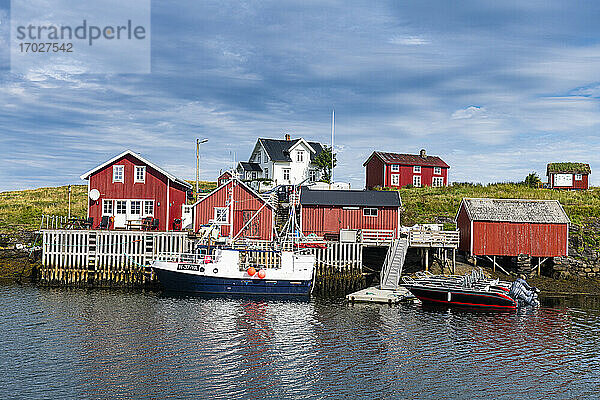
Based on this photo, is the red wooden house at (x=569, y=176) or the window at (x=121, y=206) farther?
the red wooden house at (x=569, y=176)

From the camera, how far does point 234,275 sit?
34406 millimetres

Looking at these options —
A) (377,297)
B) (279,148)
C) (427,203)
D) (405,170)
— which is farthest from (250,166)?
(377,297)

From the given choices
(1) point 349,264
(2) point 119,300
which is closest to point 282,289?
(1) point 349,264

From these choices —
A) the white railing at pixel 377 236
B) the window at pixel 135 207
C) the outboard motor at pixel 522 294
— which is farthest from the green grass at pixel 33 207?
the outboard motor at pixel 522 294

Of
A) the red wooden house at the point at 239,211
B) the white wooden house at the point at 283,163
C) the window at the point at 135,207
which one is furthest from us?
the white wooden house at the point at 283,163

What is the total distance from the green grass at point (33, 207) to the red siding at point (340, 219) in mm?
24115

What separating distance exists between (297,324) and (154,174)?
2124 cm

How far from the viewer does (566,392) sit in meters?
18.8

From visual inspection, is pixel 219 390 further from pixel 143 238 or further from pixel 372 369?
pixel 143 238

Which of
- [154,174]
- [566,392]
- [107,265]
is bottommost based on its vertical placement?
[566,392]

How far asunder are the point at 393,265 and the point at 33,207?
45658mm

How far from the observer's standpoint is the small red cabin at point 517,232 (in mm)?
41031

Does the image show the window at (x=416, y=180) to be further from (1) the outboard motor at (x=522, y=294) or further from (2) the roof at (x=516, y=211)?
(1) the outboard motor at (x=522, y=294)

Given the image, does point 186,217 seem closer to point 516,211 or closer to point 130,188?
point 130,188
